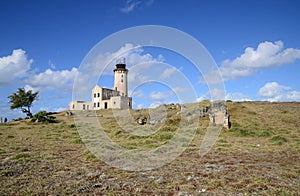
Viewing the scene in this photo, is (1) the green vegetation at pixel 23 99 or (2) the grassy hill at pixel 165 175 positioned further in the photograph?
(1) the green vegetation at pixel 23 99

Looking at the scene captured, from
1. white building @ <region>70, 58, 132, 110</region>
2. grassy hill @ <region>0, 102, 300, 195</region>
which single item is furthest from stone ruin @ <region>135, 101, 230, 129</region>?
white building @ <region>70, 58, 132, 110</region>

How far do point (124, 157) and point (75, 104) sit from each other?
5930 cm

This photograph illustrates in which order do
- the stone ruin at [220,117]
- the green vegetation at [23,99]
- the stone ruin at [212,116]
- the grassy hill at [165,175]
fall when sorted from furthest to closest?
the green vegetation at [23,99]
the stone ruin at [212,116]
the stone ruin at [220,117]
the grassy hill at [165,175]

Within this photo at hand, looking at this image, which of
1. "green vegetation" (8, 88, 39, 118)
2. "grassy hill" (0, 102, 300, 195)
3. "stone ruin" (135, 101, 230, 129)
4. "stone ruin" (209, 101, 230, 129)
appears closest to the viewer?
"grassy hill" (0, 102, 300, 195)

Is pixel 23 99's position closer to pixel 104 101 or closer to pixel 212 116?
pixel 104 101

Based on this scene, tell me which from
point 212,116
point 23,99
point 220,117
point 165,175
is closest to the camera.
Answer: point 165,175

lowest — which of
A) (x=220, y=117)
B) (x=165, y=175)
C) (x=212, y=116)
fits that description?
(x=165, y=175)

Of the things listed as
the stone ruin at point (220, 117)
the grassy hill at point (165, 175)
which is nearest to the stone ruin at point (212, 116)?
the stone ruin at point (220, 117)

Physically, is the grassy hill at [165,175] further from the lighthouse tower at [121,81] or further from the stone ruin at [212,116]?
the lighthouse tower at [121,81]

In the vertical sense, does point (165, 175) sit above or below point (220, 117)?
below

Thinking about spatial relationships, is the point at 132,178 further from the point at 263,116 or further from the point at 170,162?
the point at 263,116

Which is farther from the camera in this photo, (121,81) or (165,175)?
(121,81)

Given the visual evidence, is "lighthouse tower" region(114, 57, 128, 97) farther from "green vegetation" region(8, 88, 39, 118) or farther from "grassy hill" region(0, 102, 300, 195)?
"grassy hill" region(0, 102, 300, 195)

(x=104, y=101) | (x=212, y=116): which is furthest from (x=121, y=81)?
(x=212, y=116)
